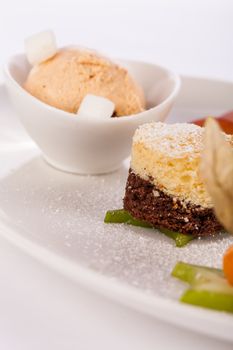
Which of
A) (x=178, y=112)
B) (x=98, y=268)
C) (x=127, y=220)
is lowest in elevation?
(x=178, y=112)

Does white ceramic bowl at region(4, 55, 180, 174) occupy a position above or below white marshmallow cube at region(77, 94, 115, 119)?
below

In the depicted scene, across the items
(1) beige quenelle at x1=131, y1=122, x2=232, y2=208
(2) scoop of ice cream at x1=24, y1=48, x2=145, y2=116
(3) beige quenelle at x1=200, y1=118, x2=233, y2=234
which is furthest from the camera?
(2) scoop of ice cream at x1=24, y1=48, x2=145, y2=116

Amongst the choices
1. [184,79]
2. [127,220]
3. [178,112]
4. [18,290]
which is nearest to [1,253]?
[18,290]

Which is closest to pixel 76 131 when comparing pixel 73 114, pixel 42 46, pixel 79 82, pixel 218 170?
pixel 73 114

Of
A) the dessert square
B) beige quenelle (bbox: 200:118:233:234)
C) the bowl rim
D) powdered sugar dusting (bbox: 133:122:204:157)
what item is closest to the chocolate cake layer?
the dessert square

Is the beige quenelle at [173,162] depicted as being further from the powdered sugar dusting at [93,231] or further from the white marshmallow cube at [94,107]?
the white marshmallow cube at [94,107]

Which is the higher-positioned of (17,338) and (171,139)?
(171,139)

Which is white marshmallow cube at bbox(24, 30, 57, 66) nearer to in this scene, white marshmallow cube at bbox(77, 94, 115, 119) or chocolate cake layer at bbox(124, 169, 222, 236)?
white marshmallow cube at bbox(77, 94, 115, 119)

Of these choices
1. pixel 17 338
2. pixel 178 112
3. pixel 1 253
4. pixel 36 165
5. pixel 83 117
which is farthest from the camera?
pixel 178 112

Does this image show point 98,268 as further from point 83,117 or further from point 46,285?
point 83,117
